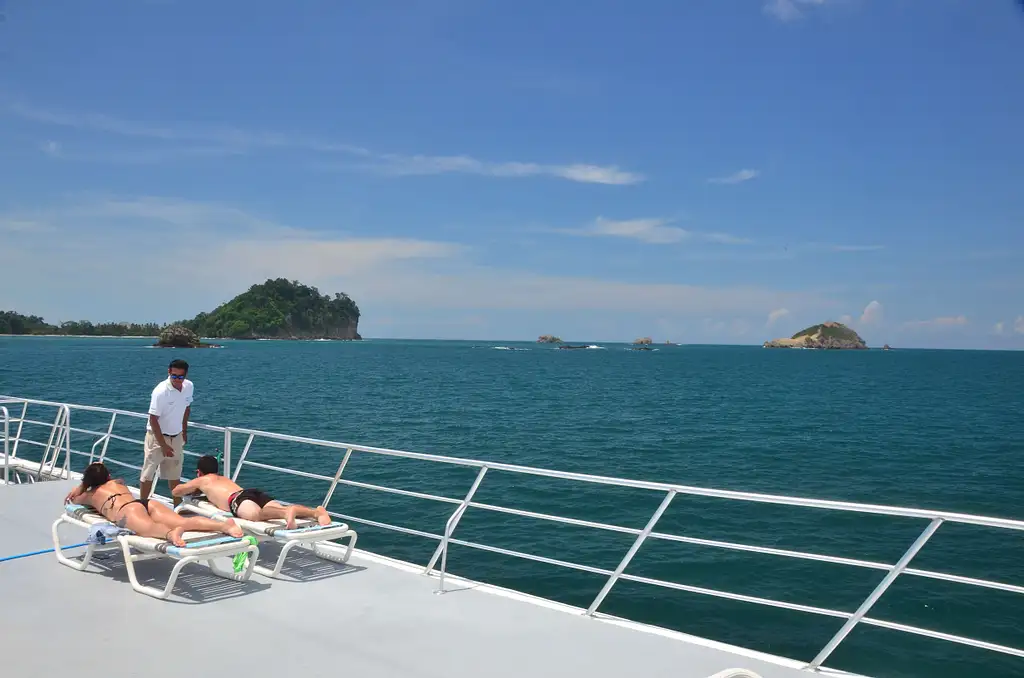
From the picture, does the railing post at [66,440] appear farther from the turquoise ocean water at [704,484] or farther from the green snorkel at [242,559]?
the green snorkel at [242,559]

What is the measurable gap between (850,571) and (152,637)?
12.0m

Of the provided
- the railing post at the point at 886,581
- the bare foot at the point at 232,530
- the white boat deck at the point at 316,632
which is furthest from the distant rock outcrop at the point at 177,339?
the railing post at the point at 886,581

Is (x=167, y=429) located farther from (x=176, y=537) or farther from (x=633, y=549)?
Result: (x=633, y=549)

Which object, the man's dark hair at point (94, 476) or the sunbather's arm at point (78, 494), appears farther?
the sunbather's arm at point (78, 494)

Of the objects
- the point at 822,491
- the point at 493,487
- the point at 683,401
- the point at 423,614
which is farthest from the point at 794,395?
the point at 423,614

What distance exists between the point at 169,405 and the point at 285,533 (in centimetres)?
304

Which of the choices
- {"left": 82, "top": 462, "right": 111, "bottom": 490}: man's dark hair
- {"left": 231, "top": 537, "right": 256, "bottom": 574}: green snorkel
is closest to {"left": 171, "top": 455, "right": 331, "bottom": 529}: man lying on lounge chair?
{"left": 231, "top": 537, "right": 256, "bottom": 574}: green snorkel

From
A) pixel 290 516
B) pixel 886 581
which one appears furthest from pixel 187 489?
pixel 886 581

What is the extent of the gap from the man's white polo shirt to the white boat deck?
6.42ft

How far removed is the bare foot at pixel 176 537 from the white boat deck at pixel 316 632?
47 centimetres

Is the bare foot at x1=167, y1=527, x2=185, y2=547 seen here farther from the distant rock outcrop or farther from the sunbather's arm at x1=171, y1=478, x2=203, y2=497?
the distant rock outcrop

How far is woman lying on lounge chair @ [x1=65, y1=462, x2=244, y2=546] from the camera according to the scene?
609 centimetres

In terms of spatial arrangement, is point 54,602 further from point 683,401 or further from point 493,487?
point 683,401

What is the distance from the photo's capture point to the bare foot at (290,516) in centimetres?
642
